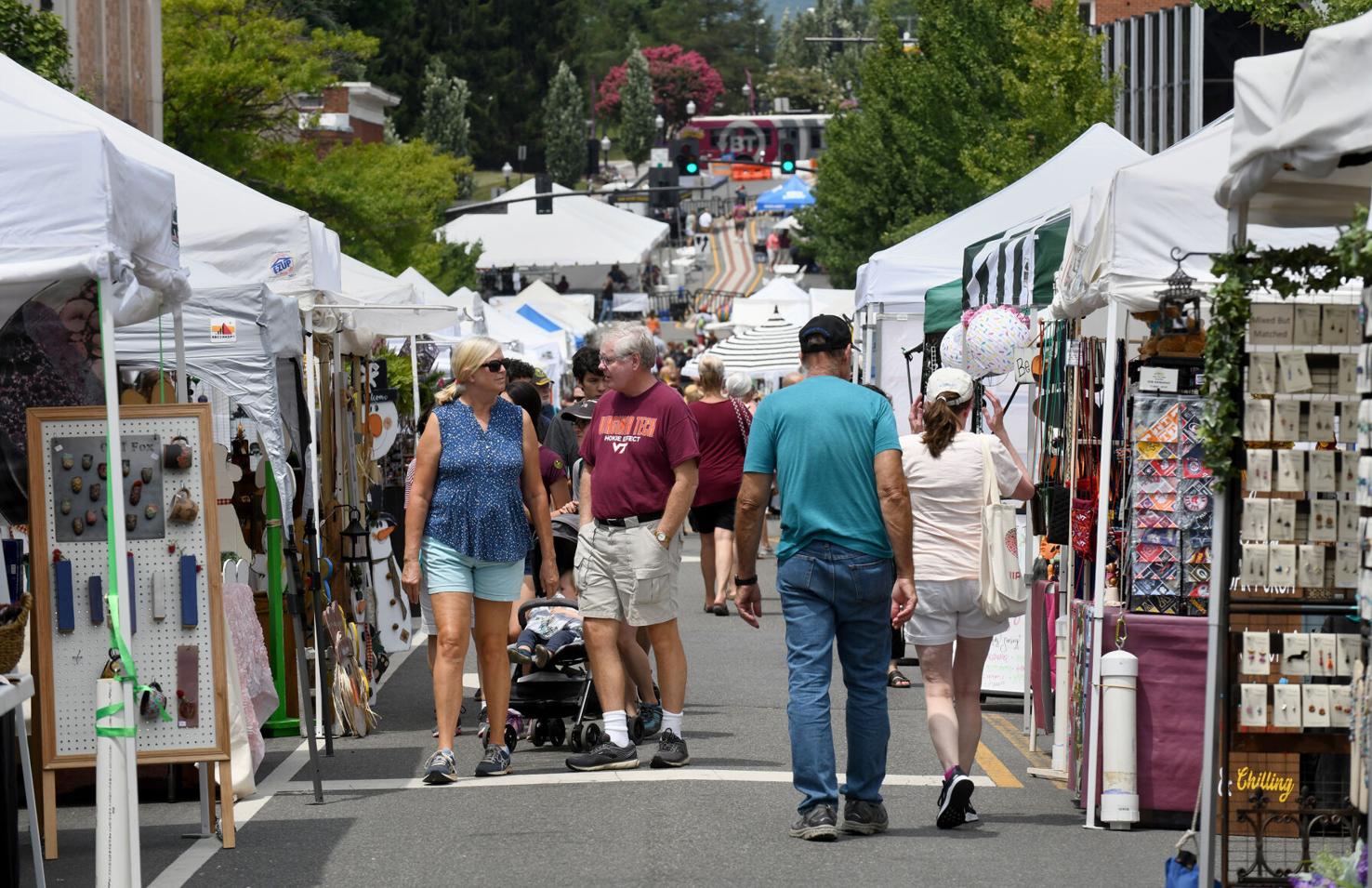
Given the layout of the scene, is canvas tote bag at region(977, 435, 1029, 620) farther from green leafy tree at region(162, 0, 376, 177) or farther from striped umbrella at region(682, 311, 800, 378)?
green leafy tree at region(162, 0, 376, 177)

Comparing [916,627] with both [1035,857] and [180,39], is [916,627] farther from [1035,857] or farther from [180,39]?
[180,39]

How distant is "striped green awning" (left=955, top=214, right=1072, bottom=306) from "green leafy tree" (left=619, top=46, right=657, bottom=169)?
5007 inches

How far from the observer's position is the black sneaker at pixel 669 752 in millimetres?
9414

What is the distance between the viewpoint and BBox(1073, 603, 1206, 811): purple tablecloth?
8.07 metres

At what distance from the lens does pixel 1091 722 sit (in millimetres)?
8203

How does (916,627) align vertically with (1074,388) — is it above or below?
below

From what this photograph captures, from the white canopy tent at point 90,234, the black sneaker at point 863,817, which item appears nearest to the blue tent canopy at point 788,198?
the black sneaker at point 863,817

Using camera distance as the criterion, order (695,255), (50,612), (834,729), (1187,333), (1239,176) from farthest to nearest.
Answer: (695,255)
(834,729)
(1187,333)
(50,612)
(1239,176)

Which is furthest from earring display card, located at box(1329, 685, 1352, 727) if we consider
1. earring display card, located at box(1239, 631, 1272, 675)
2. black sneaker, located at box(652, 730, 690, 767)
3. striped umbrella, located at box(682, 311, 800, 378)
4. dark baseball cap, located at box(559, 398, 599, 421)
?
striped umbrella, located at box(682, 311, 800, 378)

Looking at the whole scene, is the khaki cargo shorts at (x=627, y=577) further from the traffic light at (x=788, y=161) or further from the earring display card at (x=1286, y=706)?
the traffic light at (x=788, y=161)

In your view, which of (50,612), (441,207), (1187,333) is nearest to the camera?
(50,612)

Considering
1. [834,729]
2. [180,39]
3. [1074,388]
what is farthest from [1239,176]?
[180,39]

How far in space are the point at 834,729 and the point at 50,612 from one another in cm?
472

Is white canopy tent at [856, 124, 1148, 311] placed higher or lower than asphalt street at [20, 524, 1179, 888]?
higher
